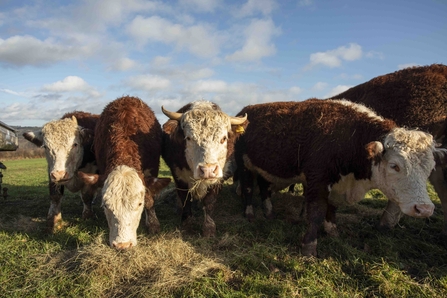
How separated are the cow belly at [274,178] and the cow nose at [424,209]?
2.07m

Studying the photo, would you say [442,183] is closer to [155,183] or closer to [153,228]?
[155,183]

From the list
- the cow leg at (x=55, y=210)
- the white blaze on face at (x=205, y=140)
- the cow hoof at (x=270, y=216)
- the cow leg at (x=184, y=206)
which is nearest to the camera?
the white blaze on face at (x=205, y=140)

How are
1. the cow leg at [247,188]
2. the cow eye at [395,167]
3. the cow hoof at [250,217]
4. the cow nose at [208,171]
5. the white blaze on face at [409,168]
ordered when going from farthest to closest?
the cow leg at [247,188] → the cow hoof at [250,217] → the cow nose at [208,171] → the cow eye at [395,167] → the white blaze on face at [409,168]

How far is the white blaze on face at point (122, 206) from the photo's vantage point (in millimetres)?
4465

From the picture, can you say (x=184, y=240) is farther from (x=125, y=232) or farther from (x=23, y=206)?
(x=23, y=206)

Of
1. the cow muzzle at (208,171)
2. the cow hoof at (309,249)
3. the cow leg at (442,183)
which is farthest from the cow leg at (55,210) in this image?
the cow leg at (442,183)

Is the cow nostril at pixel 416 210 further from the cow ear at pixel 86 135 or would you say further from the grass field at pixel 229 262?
the cow ear at pixel 86 135

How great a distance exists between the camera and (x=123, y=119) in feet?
19.2

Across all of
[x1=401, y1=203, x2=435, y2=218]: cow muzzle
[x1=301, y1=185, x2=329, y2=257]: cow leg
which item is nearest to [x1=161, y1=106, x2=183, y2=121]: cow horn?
[x1=301, y1=185, x2=329, y2=257]: cow leg

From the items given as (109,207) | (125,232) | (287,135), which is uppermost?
(287,135)

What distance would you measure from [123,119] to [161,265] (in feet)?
9.81

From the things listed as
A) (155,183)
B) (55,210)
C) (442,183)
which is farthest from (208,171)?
(442,183)

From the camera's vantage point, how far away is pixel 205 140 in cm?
521

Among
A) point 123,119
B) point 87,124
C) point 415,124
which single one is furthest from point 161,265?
point 415,124
